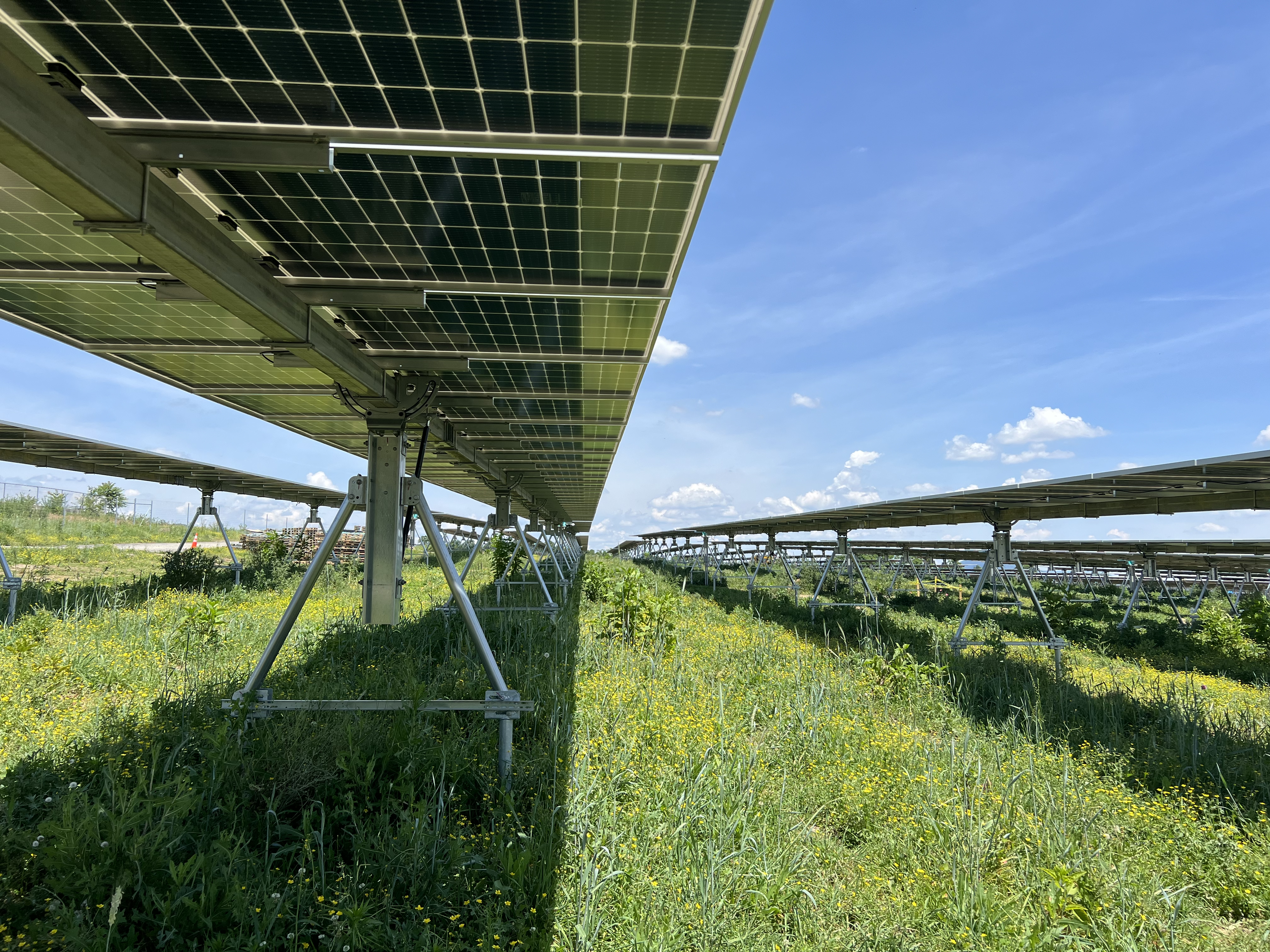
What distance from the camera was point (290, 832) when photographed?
442 centimetres

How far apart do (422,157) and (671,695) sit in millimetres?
6746

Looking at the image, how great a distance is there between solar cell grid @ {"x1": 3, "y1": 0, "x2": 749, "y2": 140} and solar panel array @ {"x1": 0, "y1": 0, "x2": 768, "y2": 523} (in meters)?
0.01

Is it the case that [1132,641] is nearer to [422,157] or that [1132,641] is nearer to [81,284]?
[422,157]

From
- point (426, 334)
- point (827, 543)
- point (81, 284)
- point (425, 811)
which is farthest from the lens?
point (827, 543)

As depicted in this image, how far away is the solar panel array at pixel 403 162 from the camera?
3486 mm

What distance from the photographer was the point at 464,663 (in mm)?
8391

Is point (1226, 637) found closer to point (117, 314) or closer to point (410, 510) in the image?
point (410, 510)

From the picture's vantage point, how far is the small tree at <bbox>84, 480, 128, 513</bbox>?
47.6 m

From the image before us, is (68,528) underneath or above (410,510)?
above

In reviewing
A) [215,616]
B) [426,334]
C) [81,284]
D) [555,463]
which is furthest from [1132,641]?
[81,284]

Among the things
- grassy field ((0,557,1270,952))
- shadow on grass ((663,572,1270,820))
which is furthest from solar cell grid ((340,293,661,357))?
shadow on grass ((663,572,1270,820))

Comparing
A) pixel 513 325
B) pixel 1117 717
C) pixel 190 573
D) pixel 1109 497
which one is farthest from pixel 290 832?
pixel 190 573

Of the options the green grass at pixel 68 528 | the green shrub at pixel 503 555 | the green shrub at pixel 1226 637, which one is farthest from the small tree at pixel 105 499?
the green shrub at pixel 1226 637

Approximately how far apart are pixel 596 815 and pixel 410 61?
555 centimetres
